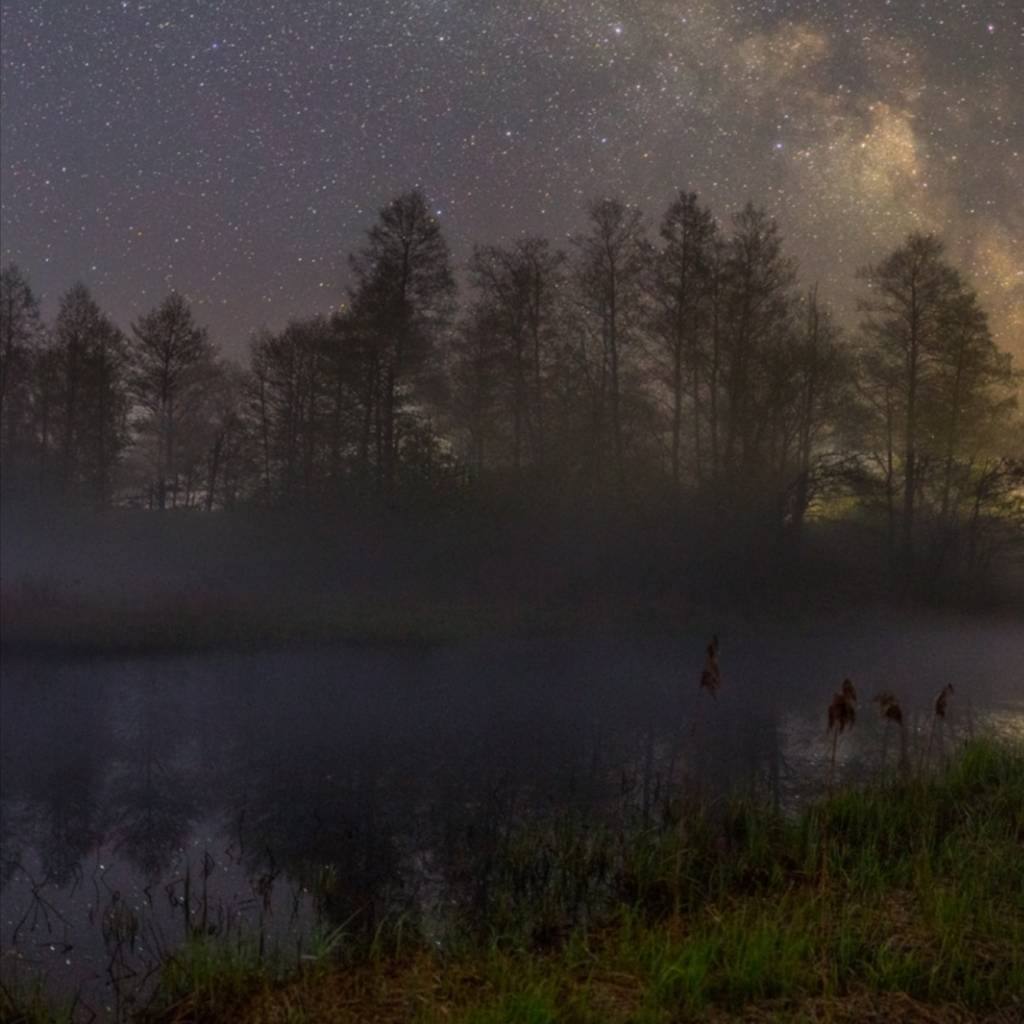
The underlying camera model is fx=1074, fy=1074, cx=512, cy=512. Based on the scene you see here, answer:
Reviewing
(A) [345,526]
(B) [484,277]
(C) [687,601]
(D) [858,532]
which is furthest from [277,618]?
(D) [858,532]

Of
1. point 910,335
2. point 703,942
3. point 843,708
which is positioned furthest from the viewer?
point 910,335

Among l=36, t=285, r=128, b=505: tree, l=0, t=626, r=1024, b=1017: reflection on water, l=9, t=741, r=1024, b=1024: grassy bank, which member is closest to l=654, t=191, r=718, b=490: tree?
l=0, t=626, r=1024, b=1017: reflection on water

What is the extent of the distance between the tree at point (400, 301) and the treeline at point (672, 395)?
69mm

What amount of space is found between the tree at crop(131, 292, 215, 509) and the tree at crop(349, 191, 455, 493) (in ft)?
31.6

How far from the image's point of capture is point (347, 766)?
1207 cm

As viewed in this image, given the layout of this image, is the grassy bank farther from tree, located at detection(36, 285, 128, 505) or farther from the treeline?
tree, located at detection(36, 285, 128, 505)

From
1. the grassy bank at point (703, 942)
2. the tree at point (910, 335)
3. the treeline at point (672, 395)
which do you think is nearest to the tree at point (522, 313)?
the treeline at point (672, 395)

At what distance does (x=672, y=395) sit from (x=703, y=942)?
3183 centimetres

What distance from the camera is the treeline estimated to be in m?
33.3

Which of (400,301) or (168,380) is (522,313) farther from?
(168,380)

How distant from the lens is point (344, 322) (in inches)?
1384

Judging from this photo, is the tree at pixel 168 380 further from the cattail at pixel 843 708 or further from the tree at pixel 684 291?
the cattail at pixel 843 708

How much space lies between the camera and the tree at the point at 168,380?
135 feet

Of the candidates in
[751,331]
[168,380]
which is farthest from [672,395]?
[168,380]
